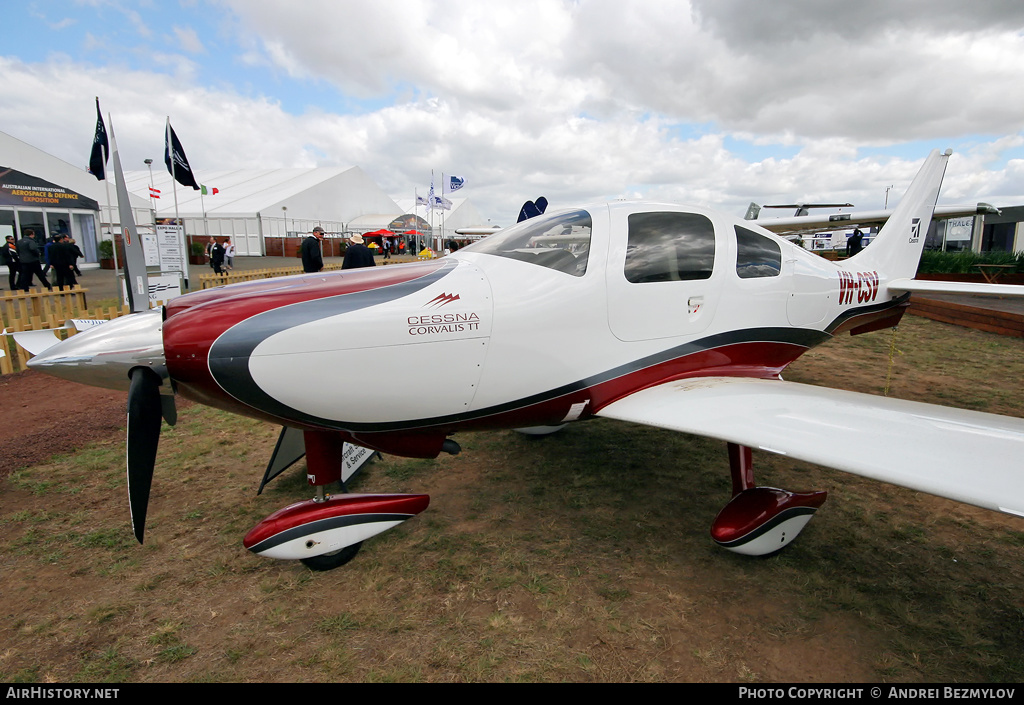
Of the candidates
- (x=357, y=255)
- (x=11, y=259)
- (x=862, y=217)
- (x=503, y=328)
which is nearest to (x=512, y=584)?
(x=503, y=328)

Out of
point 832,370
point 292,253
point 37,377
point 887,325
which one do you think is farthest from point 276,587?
point 292,253

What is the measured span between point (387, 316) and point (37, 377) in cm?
795

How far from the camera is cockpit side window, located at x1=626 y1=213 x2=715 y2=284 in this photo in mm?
3393

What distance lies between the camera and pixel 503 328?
2920mm

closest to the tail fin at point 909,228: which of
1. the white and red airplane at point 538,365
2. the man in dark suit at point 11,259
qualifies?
the white and red airplane at point 538,365

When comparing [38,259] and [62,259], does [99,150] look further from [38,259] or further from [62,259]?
[38,259]

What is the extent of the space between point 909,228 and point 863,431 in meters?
4.74

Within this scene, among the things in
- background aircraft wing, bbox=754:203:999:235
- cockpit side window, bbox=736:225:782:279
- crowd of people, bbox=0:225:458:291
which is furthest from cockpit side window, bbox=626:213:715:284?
crowd of people, bbox=0:225:458:291

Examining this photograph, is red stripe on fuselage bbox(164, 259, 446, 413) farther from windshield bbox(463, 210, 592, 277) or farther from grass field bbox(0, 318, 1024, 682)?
grass field bbox(0, 318, 1024, 682)

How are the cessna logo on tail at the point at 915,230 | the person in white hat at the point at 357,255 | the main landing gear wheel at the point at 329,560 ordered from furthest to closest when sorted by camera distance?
the person in white hat at the point at 357,255 < the cessna logo on tail at the point at 915,230 < the main landing gear wheel at the point at 329,560

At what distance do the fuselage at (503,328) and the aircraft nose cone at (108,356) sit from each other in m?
0.08

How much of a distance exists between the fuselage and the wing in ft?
1.38

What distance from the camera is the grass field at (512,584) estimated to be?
8.11ft

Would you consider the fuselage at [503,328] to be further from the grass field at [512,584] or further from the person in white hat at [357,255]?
the person in white hat at [357,255]
